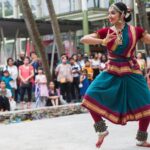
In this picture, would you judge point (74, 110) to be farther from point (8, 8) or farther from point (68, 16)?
point (8, 8)

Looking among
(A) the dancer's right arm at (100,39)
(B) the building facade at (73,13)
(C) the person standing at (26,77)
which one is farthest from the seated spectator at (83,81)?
(A) the dancer's right arm at (100,39)

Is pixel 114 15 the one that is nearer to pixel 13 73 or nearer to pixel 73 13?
pixel 13 73

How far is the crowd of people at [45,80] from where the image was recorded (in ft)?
47.7

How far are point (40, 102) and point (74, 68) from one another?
170 centimetres

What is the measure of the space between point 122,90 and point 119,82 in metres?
0.10

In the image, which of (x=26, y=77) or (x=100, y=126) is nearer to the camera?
(x=100, y=126)

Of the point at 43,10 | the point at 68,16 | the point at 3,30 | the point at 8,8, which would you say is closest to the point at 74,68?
the point at 3,30

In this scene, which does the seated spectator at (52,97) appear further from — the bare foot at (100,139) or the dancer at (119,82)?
the dancer at (119,82)

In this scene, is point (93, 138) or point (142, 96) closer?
point (142, 96)

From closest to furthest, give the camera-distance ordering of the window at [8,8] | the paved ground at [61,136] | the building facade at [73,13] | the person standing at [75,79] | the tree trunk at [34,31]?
1. the paved ground at [61,136]
2. the person standing at [75,79]
3. the tree trunk at [34,31]
4. the building facade at [73,13]
5. the window at [8,8]

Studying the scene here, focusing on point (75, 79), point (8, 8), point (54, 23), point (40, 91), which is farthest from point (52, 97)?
point (8, 8)

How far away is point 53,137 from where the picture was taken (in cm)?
753

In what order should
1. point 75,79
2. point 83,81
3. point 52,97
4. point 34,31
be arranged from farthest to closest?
point 34,31 → point 75,79 → point 83,81 → point 52,97

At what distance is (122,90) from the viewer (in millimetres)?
6082
